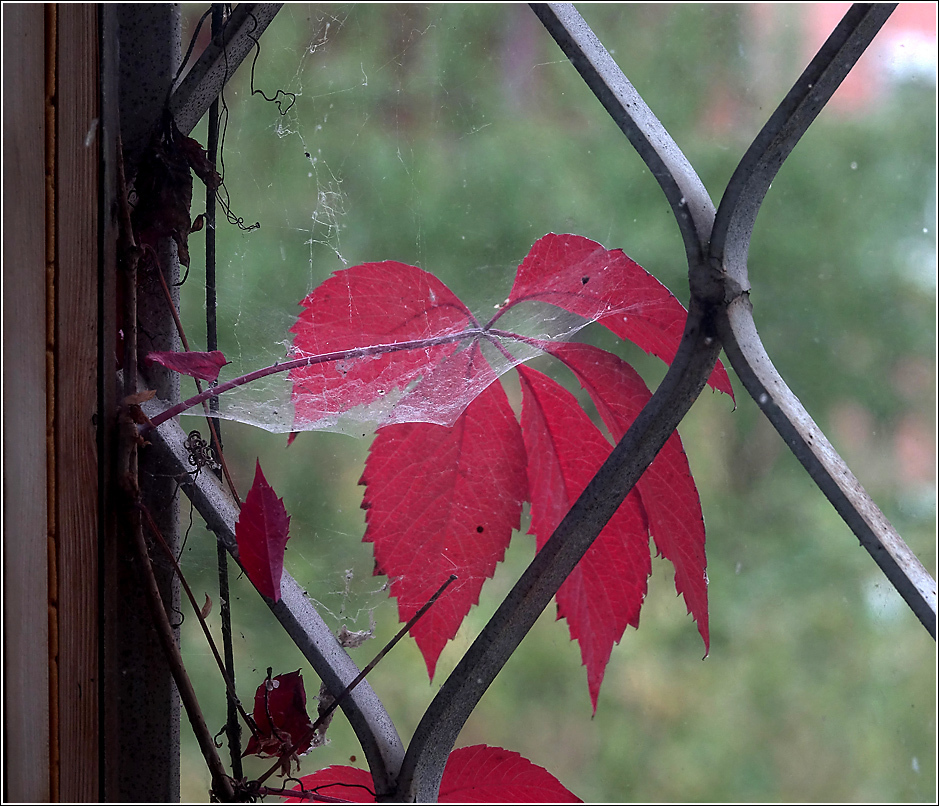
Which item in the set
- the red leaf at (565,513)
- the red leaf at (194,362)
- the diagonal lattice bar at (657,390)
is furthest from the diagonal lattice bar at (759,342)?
the red leaf at (194,362)

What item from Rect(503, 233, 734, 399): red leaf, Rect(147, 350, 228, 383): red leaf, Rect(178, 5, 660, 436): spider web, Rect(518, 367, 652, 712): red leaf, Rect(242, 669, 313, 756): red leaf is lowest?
A: Rect(242, 669, 313, 756): red leaf

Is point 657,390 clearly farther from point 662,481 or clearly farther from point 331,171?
point 331,171

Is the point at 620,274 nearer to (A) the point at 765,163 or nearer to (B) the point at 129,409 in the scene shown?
(A) the point at 765,163

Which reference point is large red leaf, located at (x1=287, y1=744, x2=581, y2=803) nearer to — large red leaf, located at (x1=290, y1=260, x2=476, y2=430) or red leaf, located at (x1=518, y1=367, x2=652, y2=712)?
red leaf, located at (x1=518, y1=367, x2=652, y2=712)

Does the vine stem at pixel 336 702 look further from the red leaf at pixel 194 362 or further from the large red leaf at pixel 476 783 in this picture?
the red leaf at pixel 194 362

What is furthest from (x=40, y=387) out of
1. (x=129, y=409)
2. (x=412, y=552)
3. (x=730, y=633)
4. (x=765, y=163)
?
(x=730, y=633)

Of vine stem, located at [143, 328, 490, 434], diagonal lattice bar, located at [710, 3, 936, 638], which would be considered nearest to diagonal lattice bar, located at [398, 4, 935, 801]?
diagonal lattice bar, located at [710, 3, 936, 638]

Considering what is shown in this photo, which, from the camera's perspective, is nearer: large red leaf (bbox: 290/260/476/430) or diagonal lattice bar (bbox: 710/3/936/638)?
diagonal lattice bar (bbox: 710/3/936/638)
